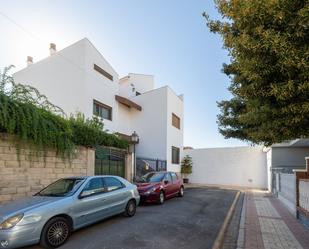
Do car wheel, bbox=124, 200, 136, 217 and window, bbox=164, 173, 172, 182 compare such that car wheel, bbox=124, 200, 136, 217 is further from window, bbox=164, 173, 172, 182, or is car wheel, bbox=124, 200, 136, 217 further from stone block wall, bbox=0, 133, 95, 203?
window, bbox=164, 173, 172, 182

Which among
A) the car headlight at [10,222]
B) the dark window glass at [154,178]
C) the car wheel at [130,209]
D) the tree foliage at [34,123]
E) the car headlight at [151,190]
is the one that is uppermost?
the tree foliage at [34,123]

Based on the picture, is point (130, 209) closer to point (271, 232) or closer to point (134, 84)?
point (271, 232)

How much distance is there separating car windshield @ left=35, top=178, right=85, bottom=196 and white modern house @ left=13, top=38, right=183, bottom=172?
33.2 ft

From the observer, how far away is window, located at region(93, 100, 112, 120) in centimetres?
1856

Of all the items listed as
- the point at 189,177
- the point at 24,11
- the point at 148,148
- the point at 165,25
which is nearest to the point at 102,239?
the point at 24,11

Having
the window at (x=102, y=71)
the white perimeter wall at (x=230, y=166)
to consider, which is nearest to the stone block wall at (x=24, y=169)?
the window at (x=102, y=71)

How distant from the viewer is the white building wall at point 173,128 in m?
22.6

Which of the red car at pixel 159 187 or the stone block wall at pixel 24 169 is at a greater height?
the stone block wall at pixel 24 169

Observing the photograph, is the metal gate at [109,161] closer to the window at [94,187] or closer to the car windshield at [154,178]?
the car windshield at [154,178]

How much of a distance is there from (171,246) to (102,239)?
1.64 metres

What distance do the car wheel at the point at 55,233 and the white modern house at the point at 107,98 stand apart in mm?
11796

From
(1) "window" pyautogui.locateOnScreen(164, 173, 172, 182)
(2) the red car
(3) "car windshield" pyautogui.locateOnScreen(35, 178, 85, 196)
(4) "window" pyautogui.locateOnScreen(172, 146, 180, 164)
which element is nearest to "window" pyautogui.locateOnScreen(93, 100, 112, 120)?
(4) "window" pyautogui.locateOnScreen(172, 146, 180, 164)

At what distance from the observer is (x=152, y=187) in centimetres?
1176

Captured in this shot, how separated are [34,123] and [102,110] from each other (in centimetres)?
1049
